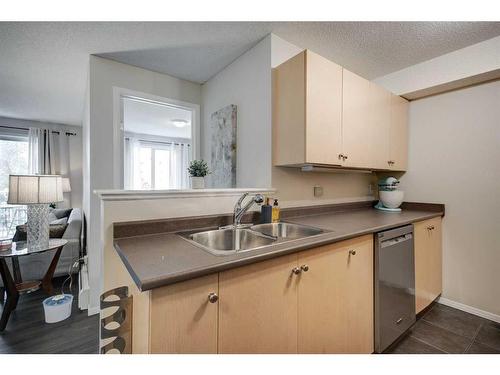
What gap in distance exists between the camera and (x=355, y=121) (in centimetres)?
185

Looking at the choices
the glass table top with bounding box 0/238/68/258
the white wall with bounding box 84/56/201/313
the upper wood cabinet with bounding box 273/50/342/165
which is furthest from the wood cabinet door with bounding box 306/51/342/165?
the glass table top with bounding box 0/238/68/258

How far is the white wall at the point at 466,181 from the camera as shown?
1930 millimetres

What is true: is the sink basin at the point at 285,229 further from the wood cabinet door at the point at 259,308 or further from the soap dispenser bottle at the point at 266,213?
the wood cabinet door at the point at 259,308

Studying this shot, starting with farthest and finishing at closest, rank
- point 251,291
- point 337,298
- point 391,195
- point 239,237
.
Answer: point 391,195 < point 239,237 < point 337,298 < point 251,291

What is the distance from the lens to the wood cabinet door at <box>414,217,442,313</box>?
6.05 ft

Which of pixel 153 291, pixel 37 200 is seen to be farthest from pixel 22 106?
pixel 153 291

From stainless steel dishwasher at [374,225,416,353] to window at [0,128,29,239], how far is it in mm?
5850

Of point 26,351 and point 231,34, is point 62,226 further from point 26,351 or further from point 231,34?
point 231,34

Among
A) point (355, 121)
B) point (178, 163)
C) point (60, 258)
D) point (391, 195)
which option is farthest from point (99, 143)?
point (178, 163)

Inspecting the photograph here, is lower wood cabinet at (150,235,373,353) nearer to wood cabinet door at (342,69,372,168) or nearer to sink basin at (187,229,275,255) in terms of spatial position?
sink basin at (187,229,275,255)

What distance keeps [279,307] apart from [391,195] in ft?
6.06

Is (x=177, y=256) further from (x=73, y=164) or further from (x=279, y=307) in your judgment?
(x=73, y=164)

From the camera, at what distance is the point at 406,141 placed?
2426mm

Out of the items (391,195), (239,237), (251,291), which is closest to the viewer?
(251,291)
